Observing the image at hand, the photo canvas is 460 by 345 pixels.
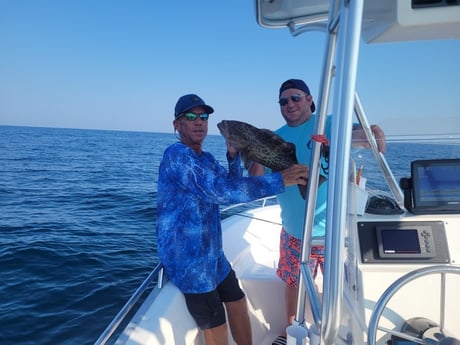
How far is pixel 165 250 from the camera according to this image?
2.14 m

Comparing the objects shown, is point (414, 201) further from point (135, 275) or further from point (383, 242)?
point (135, 275)

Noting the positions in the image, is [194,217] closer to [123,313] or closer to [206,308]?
[206,308]

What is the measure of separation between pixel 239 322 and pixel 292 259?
0.62m

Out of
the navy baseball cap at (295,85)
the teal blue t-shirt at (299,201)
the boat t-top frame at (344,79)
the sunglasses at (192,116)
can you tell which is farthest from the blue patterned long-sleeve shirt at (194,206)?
the navy baseball cap at (295,85)

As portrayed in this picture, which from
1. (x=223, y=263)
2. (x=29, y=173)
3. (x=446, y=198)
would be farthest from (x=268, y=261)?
(x=29, y=173)

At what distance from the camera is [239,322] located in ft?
7.99

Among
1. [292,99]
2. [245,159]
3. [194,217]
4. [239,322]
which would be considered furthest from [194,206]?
[292,99]

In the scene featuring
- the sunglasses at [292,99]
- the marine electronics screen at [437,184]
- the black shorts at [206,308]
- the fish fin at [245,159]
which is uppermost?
the sunglasses at [292,99]

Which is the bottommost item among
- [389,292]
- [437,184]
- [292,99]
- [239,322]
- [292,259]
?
[239,322]

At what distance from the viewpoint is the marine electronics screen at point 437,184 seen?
1.55 m

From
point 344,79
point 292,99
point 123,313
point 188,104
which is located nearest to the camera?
point 344,79

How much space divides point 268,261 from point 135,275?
332 centimetres

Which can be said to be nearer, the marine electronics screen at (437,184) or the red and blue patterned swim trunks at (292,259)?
the marine electronics screen at (437,184)

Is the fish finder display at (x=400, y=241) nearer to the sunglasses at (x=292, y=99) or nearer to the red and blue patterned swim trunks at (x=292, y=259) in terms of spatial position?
the red and blue patterned swim trunks at (x=292, y=259)
